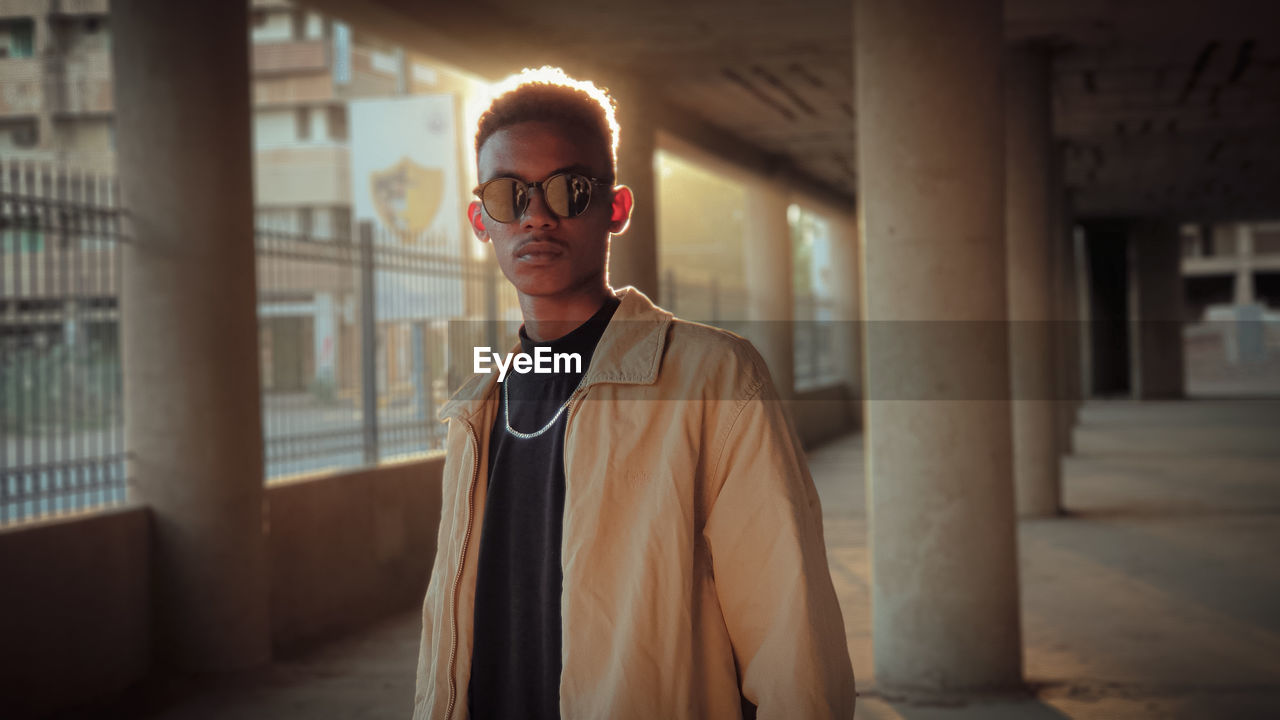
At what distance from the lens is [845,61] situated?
42.3 ft

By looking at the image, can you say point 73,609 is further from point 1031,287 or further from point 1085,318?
point 1085,318

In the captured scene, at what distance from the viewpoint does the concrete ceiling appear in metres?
10.8

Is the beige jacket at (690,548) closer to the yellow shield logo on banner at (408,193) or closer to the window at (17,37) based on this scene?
the yellow shield logo on banner at (408,193)

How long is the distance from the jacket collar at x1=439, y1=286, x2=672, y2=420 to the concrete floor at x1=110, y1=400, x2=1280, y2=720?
4.49 metres

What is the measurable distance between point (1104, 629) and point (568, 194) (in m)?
6.96

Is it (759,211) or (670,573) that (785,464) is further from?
(759,211)

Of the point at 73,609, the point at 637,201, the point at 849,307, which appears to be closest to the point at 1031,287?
the point at 637,201

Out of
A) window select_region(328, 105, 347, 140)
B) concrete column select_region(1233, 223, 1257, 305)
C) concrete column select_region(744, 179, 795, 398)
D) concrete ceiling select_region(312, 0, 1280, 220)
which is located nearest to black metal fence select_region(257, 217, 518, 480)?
concrete ceiling select_region(312, 0, 1280, 220)

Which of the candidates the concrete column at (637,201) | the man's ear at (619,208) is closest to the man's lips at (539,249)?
the man's ear at (619,208)

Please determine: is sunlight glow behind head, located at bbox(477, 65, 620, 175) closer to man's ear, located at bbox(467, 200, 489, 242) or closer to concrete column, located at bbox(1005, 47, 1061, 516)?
man's ear, located at bbox(467, 200, 489, 242)

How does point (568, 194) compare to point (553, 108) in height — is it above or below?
below

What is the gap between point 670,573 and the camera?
1837mm

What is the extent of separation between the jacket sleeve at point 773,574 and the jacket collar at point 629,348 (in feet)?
0.57

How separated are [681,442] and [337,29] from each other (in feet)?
163
